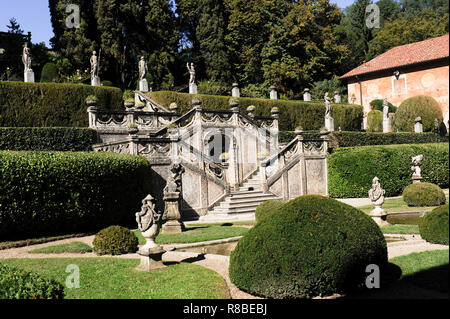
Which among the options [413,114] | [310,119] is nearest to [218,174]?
[310,119]

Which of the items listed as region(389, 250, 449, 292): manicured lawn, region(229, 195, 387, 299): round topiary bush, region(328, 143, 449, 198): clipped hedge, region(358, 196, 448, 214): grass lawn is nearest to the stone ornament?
region(358, 196, 448, 214): grass lawn

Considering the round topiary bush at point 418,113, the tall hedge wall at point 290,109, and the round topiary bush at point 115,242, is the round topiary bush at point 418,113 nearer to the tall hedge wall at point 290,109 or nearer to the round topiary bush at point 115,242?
the tall hedge wall at point 290,109

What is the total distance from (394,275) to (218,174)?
45.4ft

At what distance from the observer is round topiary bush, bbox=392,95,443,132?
34.2 metres

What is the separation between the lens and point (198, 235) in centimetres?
1341

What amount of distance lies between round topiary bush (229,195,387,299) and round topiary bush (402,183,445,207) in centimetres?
1217

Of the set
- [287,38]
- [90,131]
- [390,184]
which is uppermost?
[287,38]

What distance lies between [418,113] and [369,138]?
7.22 meters

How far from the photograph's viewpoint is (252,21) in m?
44.5

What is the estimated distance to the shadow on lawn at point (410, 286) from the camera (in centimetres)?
457

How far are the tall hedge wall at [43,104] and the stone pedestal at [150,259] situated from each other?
608 inches

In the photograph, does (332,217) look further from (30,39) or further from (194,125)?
(30,39)

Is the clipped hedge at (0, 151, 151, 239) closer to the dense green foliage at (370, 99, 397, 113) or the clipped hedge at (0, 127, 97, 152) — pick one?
the clipped hedge at (0, 127, 97, 152)
